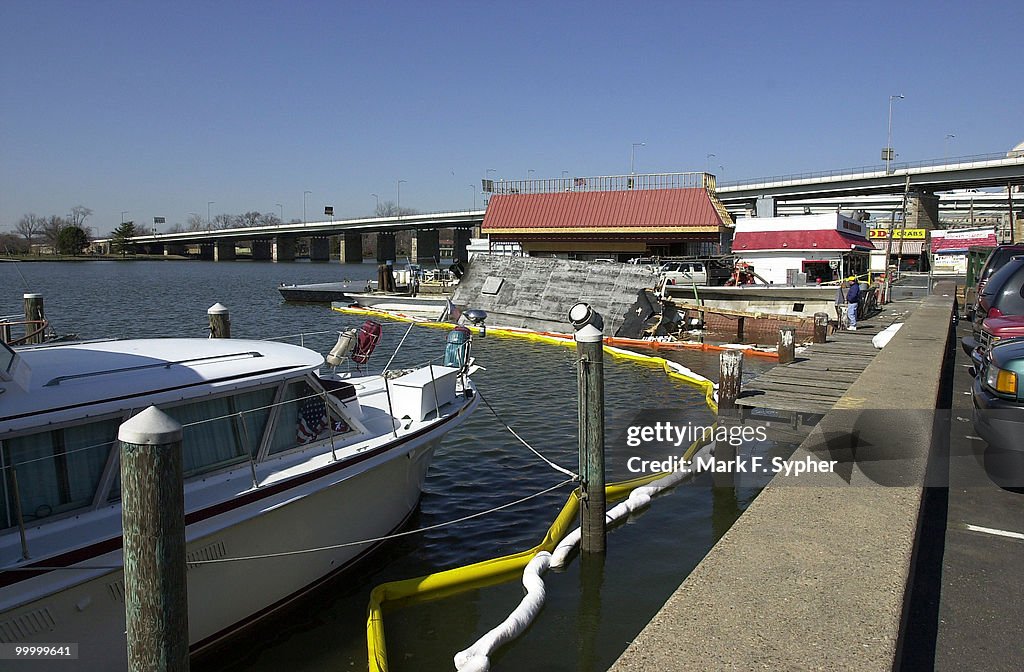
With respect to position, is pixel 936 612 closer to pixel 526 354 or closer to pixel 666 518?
pixel 666 518

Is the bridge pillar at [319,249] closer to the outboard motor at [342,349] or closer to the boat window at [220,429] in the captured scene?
the outboard motor at [342,349]

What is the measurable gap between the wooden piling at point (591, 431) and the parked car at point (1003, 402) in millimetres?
4134

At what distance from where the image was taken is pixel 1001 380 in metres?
7.85

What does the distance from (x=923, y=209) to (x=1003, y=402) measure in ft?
295

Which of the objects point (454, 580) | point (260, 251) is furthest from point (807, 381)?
point (260, 251)

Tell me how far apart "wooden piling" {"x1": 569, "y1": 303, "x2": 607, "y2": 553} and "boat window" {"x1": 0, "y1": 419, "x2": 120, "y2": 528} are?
17.0 ft

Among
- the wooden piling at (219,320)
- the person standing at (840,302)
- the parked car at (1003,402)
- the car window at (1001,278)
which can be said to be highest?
the car window at (1001,278)

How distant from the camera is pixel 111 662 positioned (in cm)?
644

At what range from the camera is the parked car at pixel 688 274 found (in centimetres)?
3491

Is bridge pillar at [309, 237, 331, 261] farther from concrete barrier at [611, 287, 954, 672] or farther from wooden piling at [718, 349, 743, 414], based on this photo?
concrete barrier at [611, 287, 954, 672]

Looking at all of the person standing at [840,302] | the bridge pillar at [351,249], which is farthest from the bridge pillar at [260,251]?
the person standing at [840,302]

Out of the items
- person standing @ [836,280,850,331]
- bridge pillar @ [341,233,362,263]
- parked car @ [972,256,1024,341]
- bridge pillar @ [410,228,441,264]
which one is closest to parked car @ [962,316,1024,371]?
parked car @ [972,256,1024,341]

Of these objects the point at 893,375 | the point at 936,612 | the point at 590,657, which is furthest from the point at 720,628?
the point at 893,375

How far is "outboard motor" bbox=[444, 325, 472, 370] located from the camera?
483 inches
